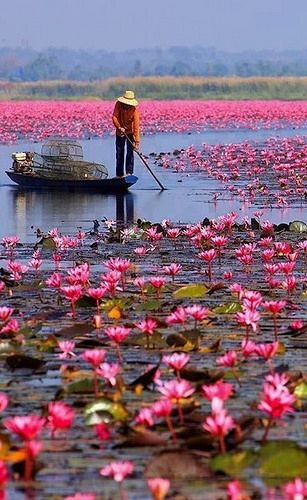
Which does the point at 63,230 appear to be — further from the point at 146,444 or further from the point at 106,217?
the point at 146,444

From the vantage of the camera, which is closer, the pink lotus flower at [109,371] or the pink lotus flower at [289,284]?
the pink lotus flower at [109,371]

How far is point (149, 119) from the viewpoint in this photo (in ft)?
181

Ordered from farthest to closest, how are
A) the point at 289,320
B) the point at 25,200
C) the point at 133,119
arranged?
the point at 133,119, the point at 25,200, the point at 289,320

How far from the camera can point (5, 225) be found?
16.1 meters

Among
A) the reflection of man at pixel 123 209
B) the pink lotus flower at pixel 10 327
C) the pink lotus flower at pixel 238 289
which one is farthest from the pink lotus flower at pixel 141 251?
the pink lotus flower at pixel 10 327

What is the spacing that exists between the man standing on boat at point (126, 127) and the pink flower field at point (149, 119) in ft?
57.5

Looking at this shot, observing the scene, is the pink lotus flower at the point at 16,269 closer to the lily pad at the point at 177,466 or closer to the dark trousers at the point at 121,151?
the lily pad at the point at 177,466

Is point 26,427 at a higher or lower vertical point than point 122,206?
higher

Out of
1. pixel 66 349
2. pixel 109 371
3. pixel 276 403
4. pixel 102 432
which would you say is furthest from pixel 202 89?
pixel 276 403

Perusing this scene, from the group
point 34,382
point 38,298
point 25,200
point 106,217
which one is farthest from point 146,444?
point 25,200

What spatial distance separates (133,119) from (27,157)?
171 cm

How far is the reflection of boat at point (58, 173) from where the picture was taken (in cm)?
2053

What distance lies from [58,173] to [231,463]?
16.8 meters

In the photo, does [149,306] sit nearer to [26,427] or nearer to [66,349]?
[66,349]
